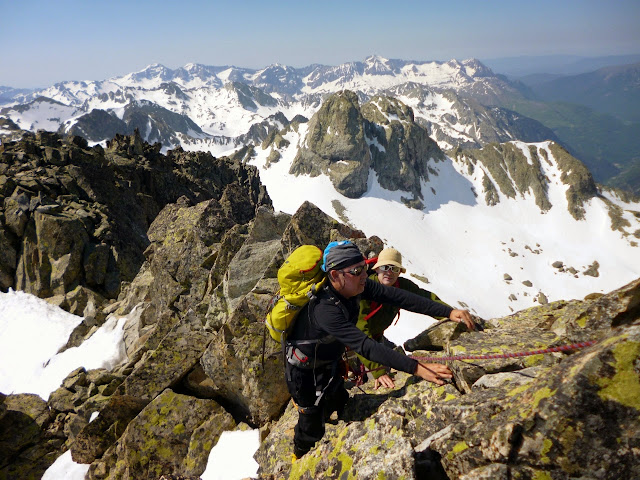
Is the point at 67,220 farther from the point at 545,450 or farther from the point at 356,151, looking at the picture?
the point at 356,151

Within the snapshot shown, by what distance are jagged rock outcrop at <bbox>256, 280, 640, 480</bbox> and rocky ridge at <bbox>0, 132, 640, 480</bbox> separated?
0.05ft

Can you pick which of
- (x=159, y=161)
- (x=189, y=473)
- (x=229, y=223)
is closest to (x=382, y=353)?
(x=189, y=473)

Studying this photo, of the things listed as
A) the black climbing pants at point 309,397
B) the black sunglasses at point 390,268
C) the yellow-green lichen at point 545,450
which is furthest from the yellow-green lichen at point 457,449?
the black sunglasses at point 390,268

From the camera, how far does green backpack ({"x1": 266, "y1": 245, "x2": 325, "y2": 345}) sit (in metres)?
5.65

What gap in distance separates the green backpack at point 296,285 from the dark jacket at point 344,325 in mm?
187

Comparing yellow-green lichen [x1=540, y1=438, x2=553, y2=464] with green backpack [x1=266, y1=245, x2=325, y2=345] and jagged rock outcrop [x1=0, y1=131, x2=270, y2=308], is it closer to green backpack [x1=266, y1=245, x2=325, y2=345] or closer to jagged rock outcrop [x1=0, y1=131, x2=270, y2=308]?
green backpack [x1=266, y1=245, x2=325, y2=345]

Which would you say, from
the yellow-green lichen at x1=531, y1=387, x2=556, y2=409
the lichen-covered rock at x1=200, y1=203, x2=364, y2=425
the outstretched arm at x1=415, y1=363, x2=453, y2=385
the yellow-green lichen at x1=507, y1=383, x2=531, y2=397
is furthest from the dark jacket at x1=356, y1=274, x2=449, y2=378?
the yellow-green lichen at x1=531, y1=387, x2=556, y2=409

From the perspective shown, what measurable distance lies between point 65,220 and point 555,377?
3585 cm

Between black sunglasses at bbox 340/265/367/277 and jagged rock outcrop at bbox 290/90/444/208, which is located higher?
black sunglasses at bbox 340/265/367/277

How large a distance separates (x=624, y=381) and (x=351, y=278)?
3.45m

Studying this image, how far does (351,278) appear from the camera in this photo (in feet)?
17.9

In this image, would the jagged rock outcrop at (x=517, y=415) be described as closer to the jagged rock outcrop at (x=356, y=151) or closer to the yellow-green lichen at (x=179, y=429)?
the yellow-green lichen at (x=179, y=429)

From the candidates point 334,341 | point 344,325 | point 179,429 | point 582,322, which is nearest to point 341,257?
point 344,325

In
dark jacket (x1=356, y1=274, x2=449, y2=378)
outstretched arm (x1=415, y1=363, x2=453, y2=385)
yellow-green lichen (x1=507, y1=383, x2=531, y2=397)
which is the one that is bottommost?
dark jacket (x1=356, y1=274, x2=449, y2=378)
